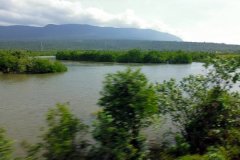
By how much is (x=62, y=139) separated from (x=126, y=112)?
1.63 m

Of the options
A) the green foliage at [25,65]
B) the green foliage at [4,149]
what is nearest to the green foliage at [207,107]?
the green foliage at [4,149]

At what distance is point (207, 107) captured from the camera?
11.2 meters

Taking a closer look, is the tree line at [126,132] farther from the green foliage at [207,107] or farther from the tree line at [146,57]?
the tree line at [146,57]

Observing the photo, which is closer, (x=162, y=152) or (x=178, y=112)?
(x=162, y=152)

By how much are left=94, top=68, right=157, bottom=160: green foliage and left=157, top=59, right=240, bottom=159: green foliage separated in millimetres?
2724

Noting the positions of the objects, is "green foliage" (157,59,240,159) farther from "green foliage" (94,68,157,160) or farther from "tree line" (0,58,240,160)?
"green foliage" (94,68,157,160)

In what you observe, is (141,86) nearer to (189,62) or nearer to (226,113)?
(226,113)

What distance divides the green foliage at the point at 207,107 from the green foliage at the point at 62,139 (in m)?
3.79

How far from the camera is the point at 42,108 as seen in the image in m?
21.1

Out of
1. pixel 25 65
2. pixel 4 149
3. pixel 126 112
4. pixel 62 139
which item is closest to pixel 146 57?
pixel 25 65

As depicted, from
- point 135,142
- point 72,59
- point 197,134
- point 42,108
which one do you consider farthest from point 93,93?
point 72,59

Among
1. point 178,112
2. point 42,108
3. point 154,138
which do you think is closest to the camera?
point 178,112

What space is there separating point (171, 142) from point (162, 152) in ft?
6.50

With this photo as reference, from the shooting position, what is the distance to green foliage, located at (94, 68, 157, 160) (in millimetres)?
8117
